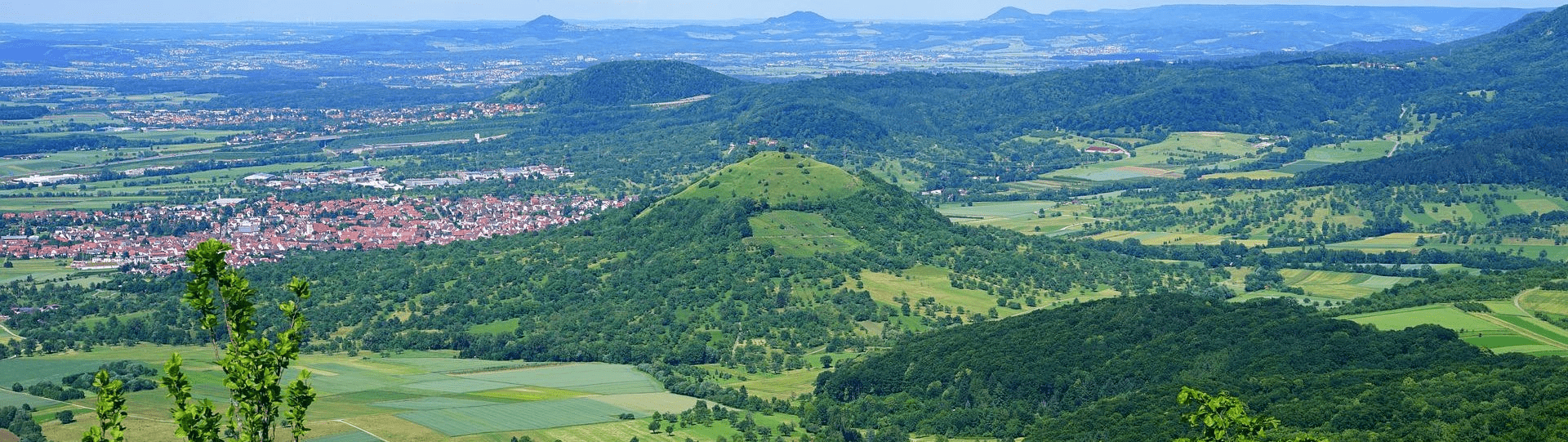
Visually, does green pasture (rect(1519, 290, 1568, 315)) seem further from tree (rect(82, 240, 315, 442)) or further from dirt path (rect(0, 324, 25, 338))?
dirt path (rect(0, 324, 25, 338))

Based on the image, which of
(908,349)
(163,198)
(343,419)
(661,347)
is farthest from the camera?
(163,198)

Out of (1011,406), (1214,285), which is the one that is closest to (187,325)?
(1011,406)

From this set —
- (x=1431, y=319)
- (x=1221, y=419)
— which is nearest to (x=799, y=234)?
(x=1431, y=319)

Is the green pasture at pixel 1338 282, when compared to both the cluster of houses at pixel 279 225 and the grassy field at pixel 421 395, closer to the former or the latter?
the grassy field at pixel 421 395

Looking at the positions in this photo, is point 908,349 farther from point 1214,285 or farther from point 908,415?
point 1214,285

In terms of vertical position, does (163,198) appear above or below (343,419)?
below

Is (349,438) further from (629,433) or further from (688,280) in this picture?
(688,280)
